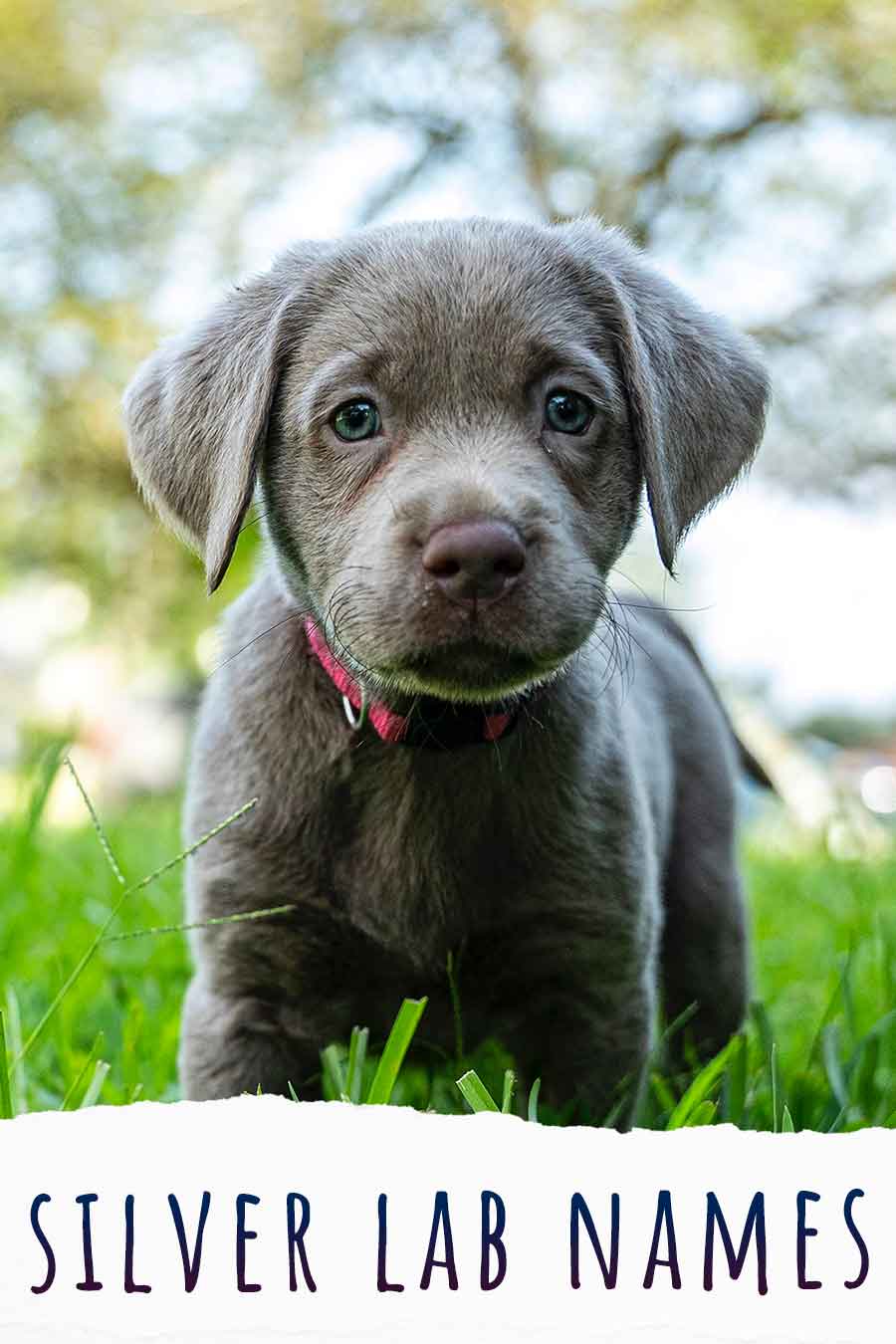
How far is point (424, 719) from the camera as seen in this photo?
257 centimetres

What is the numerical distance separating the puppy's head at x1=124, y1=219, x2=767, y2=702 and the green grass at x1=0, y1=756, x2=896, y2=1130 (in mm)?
561

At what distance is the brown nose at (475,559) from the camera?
2086mm

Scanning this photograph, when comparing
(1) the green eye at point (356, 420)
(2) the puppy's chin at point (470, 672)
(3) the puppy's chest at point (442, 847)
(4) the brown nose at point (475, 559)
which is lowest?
(3) the puppy's chest at point (442, 847)

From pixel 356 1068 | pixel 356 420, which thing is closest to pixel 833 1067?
pixel 356 1068

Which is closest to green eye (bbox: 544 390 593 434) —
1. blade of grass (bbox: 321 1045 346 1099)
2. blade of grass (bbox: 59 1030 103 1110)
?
blade of grass (bbox: 321 1045 346 1099)

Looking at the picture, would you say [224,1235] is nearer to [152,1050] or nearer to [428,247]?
[152,1050]

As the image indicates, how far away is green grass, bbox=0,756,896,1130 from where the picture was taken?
230 centimetres

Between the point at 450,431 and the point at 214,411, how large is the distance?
0.54 m

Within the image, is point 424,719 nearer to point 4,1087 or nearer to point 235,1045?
point 235,1045

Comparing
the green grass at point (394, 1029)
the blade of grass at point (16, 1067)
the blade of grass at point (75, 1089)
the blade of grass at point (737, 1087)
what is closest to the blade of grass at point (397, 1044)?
the green grass at point (394, 1029)

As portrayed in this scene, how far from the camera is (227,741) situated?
2.69m

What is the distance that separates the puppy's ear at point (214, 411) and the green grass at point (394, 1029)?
0.52 m

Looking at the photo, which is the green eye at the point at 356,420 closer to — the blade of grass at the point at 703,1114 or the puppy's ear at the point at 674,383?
the puppy's ear at the point at 674,383

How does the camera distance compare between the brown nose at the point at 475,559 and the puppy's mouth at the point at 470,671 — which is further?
the puppy's mouth at the point at 470,671
